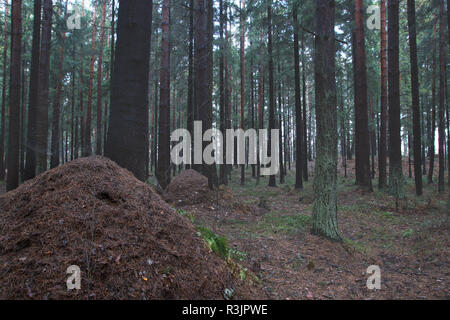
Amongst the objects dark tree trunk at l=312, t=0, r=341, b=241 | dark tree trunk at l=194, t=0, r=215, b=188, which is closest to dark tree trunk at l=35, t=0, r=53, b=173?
dark tree trunk at l=194, t=0, r=215, b=188

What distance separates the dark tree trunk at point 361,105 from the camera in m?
14.4

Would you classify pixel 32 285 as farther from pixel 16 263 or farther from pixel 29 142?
pixel 29 142

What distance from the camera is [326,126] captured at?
663cm

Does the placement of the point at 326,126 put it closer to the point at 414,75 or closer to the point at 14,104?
the point at 414,75

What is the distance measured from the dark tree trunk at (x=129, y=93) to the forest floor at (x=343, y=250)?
213 cm

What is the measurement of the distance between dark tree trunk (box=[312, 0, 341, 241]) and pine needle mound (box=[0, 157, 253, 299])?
364 cm

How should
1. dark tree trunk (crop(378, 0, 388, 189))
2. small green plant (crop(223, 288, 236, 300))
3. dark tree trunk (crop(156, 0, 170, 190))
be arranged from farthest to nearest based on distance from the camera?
dark tree trunk (crop(378, 0, 388, 189)) → dark tree trunk (crop(156, 0, 170, 190)) → small green plant (crop(223, 288, 236, 300))

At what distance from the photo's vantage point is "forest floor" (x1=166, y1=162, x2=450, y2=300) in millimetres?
4551

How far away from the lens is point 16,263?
2.75 meters

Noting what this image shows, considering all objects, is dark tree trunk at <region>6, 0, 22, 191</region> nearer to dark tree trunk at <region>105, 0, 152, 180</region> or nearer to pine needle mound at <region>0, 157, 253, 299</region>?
dark tree trunk at <region>105, 0, 152, 180</region>

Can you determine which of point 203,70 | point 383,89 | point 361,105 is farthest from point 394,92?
point 203,70

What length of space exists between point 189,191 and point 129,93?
5750 millimetres

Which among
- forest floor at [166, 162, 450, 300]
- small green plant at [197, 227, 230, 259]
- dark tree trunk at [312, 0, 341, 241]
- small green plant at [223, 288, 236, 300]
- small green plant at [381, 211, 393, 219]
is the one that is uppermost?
dark tree trunk at [312, 0, 341, 241]
